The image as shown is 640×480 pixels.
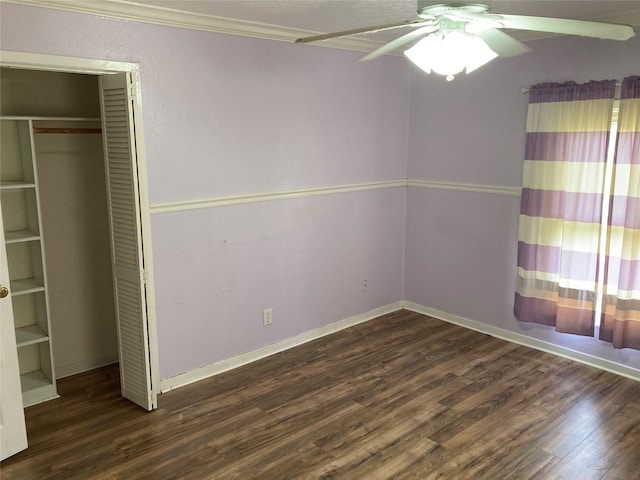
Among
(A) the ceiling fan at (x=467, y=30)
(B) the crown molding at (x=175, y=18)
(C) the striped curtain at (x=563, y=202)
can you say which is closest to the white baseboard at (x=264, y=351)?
(C) the striped curtain at (x=563, y=202)

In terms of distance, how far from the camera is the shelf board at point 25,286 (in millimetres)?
3172

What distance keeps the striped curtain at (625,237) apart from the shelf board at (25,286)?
12.0ft

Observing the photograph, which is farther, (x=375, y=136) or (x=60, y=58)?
(x=375, y=136)

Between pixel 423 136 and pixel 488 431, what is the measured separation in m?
2.60

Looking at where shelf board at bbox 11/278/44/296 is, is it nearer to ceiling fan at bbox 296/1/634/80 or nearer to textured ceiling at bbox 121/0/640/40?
textured ceiling at bbox 121/0/640/40

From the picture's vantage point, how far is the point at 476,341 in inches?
169

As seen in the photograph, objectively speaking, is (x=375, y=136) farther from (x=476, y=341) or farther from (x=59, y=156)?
(x=59, y=156)

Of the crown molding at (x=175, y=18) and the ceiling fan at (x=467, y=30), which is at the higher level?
the crown molding at (x=175, y=18)

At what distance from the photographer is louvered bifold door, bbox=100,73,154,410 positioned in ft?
9.68

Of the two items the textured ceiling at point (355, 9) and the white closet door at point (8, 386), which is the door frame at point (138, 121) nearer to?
the textured ceiling at point (355, 9)

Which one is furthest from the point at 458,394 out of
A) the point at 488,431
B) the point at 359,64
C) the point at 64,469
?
the point at 359,64

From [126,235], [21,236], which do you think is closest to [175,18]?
[126,235]

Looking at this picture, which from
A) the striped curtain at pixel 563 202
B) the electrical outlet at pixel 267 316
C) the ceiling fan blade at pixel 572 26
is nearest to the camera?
the ceiling fan blade at pixel 572 26

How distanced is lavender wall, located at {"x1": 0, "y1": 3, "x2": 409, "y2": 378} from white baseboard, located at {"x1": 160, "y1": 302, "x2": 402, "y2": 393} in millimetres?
44
